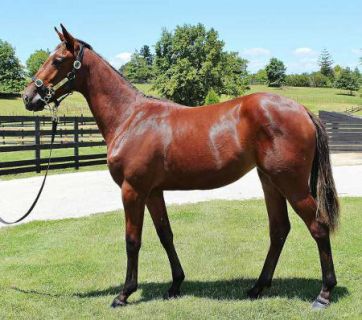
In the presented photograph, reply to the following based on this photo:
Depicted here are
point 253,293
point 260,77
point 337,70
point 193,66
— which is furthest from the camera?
point 337,70

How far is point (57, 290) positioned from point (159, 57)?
63.5m

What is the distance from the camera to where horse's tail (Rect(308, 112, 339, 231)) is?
3965 mm

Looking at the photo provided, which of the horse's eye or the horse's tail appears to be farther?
the horse's eye

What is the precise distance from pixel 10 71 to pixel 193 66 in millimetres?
33174

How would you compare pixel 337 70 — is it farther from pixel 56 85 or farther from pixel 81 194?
pixel 56 85

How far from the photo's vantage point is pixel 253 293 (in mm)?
4246

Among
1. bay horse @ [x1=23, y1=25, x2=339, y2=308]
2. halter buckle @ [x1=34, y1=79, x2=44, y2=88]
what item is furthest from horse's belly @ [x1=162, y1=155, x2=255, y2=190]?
halter buckle @ [x1=34, y1=79, x2=44, y2=88]

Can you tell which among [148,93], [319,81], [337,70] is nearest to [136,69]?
[319,81]

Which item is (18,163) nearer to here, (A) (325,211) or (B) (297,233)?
(B) (297,233)

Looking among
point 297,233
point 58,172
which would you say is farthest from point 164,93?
point 297,233

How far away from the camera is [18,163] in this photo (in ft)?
43.4

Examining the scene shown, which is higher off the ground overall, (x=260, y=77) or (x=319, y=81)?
(x=260, y=77)

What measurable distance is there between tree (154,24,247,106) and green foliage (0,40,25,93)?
23.0 metres

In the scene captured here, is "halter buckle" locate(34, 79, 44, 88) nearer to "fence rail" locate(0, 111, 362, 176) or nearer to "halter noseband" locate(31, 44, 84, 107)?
"halter noseband" locate(31, 44, 84, 107)
